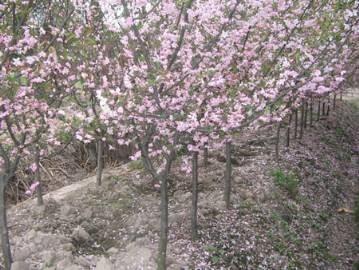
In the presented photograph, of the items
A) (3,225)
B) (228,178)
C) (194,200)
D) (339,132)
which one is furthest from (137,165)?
(339,132)

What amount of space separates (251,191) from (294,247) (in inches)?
67.5

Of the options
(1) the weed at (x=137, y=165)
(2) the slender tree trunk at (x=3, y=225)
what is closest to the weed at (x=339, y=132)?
(1) the weed at (x=137, y=165)

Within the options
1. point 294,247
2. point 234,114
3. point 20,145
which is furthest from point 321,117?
point 20,145

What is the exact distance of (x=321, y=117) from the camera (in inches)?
790

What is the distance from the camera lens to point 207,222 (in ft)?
29.2

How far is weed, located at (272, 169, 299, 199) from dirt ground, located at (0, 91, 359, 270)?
28mm

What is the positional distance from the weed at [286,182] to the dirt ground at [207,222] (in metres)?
0.03

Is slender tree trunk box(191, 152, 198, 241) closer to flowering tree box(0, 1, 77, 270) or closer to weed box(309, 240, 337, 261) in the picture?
flowering tree box(0, 1, 77, 270)

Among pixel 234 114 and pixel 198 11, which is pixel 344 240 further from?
pixel 198 11

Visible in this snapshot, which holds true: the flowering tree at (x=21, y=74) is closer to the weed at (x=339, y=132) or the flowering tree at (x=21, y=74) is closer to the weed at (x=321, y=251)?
the weed at (x=321, y=251)

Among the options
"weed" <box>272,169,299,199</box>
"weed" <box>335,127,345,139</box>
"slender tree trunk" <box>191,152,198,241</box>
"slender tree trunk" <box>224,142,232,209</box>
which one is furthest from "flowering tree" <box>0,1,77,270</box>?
"weed" <box>335,127,345,139</box>

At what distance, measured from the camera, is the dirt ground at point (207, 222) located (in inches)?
309

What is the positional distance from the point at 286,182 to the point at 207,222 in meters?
3.14

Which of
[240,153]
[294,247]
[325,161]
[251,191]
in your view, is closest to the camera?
[294,247]
